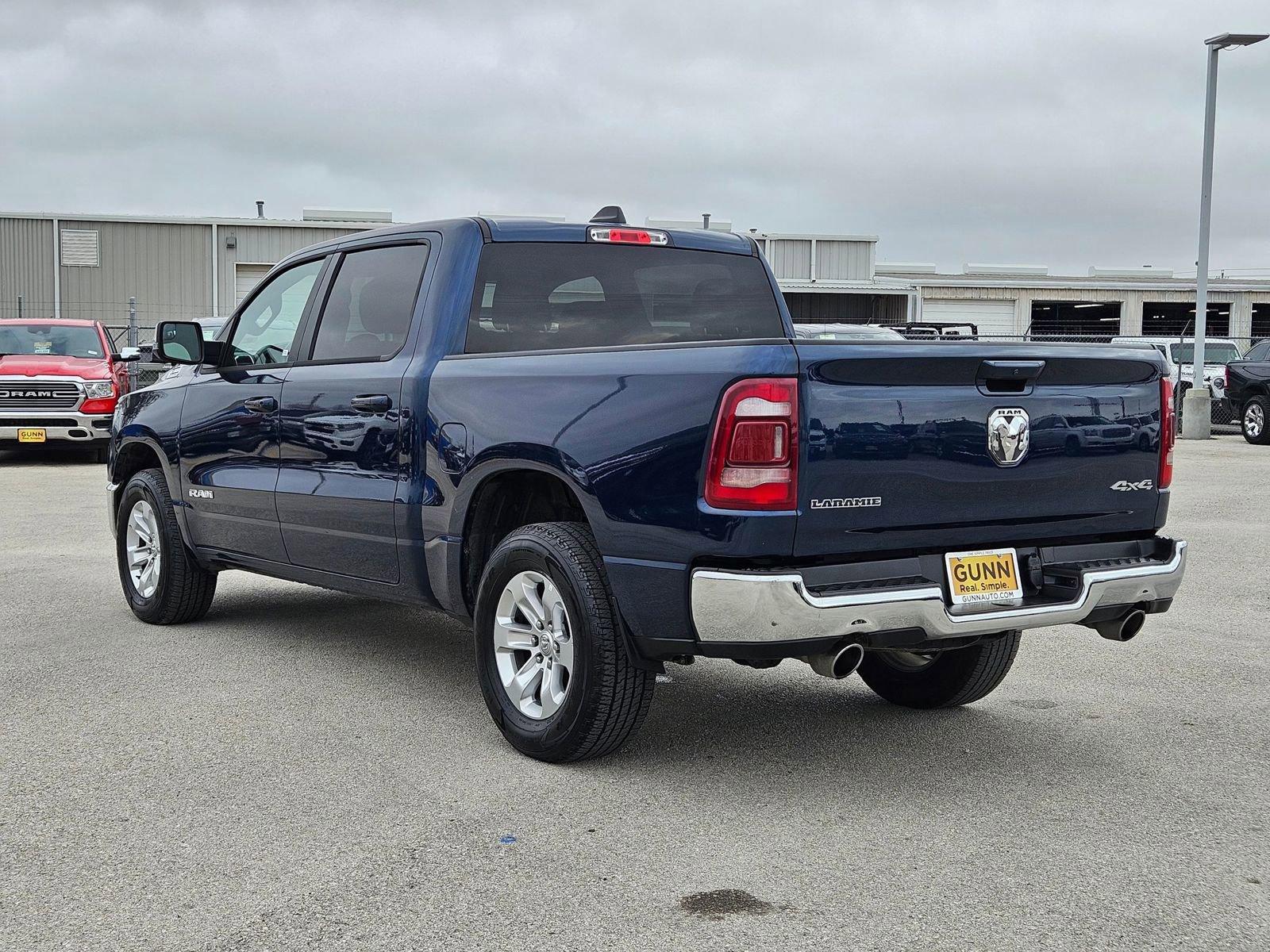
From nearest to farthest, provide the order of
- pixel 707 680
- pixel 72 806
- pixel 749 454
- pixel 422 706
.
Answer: pixel 749 454 < pixel 72 806 < pixel 422 706 < pixel 707 680

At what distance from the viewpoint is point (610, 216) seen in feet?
20.1

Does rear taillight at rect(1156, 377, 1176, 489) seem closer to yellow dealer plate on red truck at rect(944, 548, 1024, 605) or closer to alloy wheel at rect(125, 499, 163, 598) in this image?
yellow dealer plate on red truck at rect(944, 548, 1024, 605)

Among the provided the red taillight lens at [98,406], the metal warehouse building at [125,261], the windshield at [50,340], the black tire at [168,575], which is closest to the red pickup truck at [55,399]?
the red taillight lens at [98,406]

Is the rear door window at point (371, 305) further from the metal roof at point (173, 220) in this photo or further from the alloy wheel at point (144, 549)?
the metal roof at point (173, 220)

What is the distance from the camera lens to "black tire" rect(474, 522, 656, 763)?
173 inches

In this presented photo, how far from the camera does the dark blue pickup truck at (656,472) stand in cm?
401

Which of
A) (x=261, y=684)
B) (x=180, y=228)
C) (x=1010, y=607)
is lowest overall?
(x=261, y=684)

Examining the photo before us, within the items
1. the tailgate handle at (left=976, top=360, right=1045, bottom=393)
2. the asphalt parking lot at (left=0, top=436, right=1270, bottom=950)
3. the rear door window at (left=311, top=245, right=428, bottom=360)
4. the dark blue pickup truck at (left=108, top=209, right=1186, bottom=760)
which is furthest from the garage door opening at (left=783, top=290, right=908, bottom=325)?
the tailgate handle at (left=976, top=360, right=1045, bottom=393)

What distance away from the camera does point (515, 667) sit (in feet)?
16.0

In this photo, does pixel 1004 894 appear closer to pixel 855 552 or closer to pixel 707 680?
pixel 855 552

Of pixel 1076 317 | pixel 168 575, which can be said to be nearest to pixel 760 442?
pixel 168 575

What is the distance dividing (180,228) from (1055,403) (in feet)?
126

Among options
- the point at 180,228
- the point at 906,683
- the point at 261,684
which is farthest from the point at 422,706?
the point at 180,228

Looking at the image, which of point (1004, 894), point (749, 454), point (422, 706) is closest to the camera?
point (1004, 894)
